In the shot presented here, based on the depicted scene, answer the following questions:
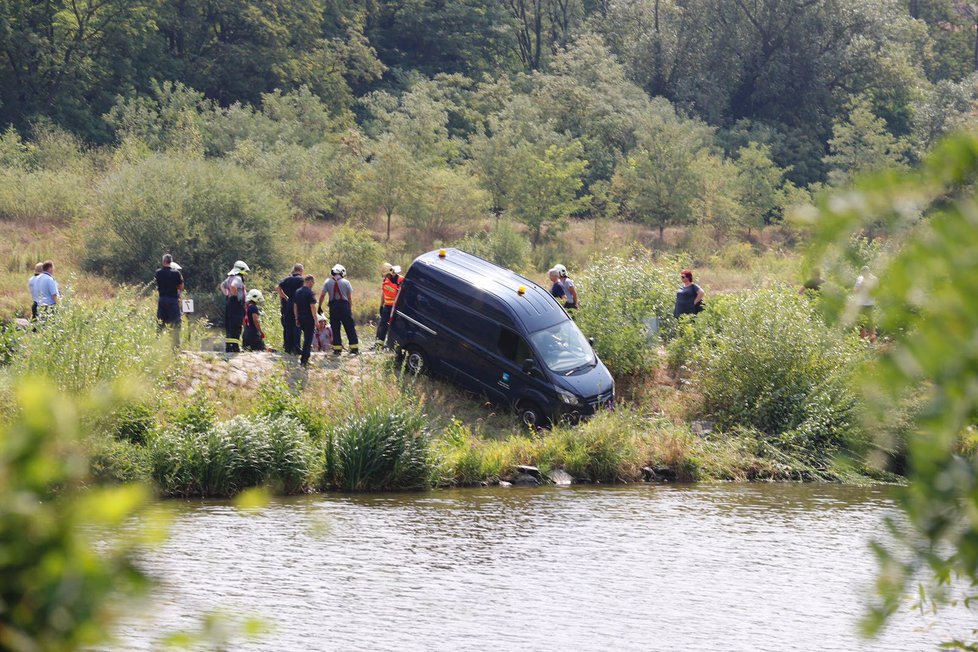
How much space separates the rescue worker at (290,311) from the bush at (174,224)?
14892 millimetres

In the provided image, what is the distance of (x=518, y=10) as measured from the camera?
72.1m

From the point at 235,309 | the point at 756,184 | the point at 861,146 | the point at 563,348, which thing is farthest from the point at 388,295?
the point at 861,146

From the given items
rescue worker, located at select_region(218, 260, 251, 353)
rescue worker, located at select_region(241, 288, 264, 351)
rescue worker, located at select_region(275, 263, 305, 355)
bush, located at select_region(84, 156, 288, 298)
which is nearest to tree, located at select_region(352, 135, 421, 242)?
bush, located at select_region(84, 156, 288, 298)

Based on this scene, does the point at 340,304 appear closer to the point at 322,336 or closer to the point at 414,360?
the point at 322,336

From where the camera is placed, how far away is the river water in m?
11.1

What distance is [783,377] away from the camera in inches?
781

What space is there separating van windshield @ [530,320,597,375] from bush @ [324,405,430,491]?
98.6 inches

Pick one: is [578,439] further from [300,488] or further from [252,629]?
[252,629]

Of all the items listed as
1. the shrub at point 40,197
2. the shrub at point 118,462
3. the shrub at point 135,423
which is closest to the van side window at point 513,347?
the shrub at point 135,423

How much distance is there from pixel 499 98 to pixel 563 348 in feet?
140

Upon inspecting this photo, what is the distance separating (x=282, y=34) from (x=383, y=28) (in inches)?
423

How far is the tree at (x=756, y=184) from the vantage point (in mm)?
52812

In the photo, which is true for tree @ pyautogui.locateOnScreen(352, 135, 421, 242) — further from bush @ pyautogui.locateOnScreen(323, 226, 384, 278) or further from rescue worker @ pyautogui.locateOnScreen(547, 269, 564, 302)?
rescue worker @ pyautogui.locateOnScreen(547, 269, 564, 302)

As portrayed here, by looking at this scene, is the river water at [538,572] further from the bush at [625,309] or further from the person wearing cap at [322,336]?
the person wearing cap at [322,336]
